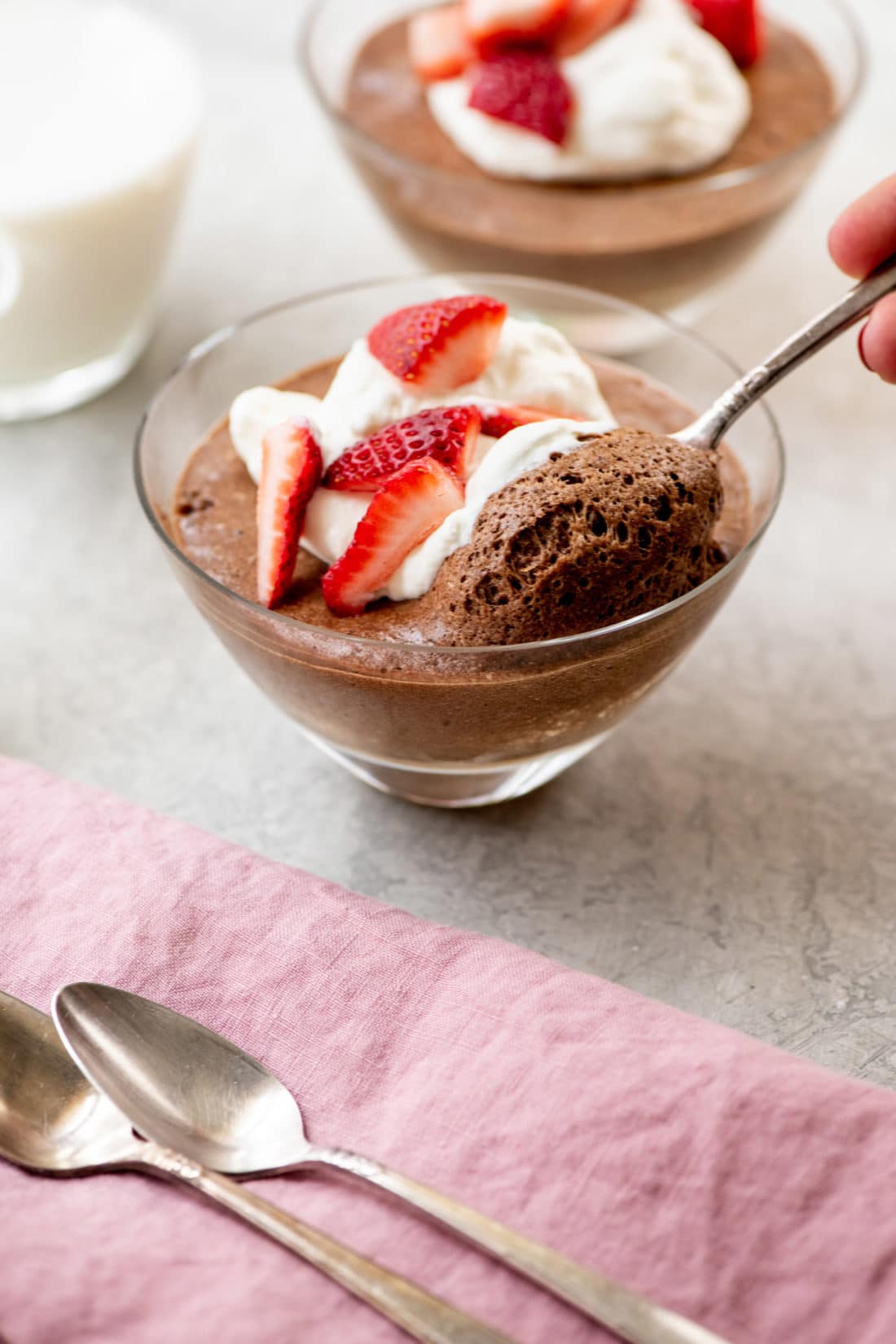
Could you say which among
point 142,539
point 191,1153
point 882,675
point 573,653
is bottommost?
point 882,675

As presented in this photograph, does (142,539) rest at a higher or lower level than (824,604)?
higher

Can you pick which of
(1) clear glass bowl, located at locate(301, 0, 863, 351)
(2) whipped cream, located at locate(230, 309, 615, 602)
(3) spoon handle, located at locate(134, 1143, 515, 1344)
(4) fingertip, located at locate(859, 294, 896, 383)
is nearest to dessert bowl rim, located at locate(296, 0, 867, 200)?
(1) clear glass bowl, located at locate(301, 0, 863, 351)

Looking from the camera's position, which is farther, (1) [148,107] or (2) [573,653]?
(1) [148,107]

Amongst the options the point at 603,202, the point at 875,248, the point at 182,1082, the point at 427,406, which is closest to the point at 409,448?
the point at 427,406

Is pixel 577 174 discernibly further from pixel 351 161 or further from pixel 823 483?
pixel 823 483

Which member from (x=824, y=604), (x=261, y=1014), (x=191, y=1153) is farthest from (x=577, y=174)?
(x=191, y=1153)

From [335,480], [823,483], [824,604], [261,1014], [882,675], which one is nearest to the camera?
[261,1014]

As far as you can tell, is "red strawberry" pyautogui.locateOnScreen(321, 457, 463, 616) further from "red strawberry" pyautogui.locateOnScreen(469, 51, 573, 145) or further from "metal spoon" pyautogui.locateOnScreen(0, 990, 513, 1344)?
"red strawberry" pyautogui.locateOnScreen(469, 51, 573, 145)

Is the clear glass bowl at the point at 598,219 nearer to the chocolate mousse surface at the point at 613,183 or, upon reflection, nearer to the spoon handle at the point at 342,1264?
the chocolate mousse surface at the point at 613,183
